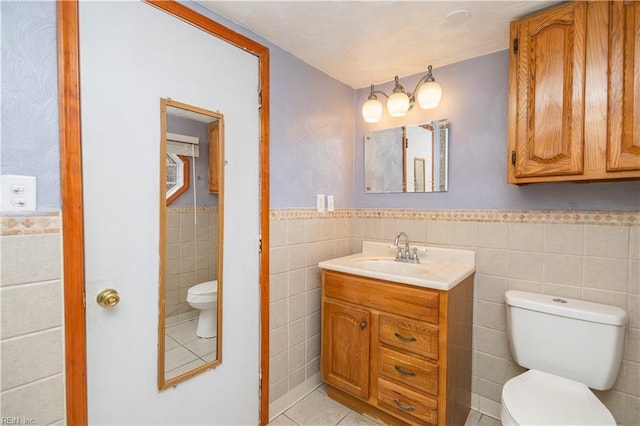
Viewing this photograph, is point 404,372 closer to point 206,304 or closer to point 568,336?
point 568,336

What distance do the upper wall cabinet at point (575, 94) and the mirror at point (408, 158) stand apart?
52 centimetres

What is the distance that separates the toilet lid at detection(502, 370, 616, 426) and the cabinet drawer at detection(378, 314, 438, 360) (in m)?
0.35

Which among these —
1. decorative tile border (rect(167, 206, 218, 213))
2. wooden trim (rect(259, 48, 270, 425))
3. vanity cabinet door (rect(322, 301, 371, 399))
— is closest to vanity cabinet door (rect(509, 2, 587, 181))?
vanity cabinet door (rect(322, 301, 371, 399))

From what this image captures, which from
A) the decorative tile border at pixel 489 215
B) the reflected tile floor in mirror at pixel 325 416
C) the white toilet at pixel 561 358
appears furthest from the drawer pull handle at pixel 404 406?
the decorative tile border at pixel 489 215

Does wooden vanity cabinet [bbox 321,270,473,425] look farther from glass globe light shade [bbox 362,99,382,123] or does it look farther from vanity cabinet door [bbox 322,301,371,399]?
glass globe light shade [bbox 362,99,382,123]

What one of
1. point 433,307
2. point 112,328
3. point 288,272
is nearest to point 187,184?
point 112,328

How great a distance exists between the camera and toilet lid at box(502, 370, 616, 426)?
1.13 metres

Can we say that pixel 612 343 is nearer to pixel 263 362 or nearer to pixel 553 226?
pixel 553 226

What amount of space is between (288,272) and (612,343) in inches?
64.0

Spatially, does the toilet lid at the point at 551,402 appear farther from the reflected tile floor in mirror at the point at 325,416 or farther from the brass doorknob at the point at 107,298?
the brass doorknob at the point at 107,298

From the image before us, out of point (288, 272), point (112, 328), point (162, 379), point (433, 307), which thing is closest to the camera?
point (112, 328)

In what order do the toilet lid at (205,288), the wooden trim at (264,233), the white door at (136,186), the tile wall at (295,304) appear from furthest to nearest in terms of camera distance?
the tile wall at (295,304), the wooden trim at (264,233), the toilet lid at (205,288), the white door at (136,186)

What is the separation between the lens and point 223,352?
1524mm

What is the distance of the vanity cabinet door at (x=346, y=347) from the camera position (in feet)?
5.63
